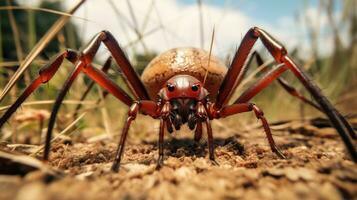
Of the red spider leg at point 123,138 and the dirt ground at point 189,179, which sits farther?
the red spider leg at point 123,138

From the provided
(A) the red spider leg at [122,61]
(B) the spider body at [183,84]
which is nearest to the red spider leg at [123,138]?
(B) the spider body at [183,84]

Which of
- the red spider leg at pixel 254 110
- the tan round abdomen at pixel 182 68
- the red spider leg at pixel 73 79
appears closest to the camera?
the red spider leg at pixel 73 79

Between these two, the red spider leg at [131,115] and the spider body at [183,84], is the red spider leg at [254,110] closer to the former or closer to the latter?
the spider body at [183,84]

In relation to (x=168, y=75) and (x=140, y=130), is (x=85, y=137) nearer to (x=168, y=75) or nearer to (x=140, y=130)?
(x=140, y=130)

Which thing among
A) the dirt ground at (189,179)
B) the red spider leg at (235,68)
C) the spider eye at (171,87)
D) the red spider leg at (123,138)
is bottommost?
the dirt ground at (189,179)

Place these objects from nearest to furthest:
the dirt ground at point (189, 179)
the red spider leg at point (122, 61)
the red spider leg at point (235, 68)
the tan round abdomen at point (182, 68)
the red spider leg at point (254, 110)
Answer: the dirt ground at point (189, 179), the red spider leg at point (254, 110), the red spider leg at point (122, 61), the red spider leg at point (235, 68), the tan round abdomen at point (182, 68)

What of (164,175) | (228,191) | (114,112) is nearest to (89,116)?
(114,112)

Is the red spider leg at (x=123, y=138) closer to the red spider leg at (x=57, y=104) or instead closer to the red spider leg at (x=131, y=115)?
the red spider leg at (x=131, y=115)

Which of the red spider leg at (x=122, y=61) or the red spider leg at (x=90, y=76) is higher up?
the red spider leg at (x=122, y=61)
